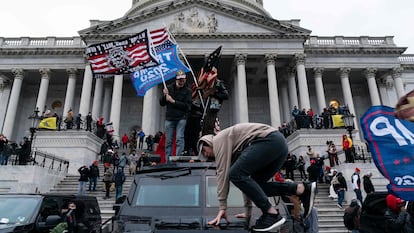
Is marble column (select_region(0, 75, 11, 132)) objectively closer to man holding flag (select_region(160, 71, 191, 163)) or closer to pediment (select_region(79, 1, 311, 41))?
pediment (select_region(79, 1, 311, 41))

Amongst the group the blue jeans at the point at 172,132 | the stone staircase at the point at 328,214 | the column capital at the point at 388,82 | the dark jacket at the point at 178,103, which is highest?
the column capital at the point at 388,82

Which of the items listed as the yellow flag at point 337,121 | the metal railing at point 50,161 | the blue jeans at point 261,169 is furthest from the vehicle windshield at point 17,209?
the yellow flag at point 337,121

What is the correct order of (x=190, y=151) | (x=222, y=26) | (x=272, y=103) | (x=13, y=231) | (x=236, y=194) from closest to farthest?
(x=236, y=194), (x=13, y=231), (x=190, y=151), (x=272, y=103), (x=222, y=26)

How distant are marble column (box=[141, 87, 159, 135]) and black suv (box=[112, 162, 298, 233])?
23552 mm

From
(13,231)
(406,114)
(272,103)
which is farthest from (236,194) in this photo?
(272,103)

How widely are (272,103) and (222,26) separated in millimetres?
10235

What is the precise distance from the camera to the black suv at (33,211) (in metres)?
5.79

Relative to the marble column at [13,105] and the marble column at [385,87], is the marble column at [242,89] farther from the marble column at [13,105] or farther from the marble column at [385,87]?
the marble column at [13,105]

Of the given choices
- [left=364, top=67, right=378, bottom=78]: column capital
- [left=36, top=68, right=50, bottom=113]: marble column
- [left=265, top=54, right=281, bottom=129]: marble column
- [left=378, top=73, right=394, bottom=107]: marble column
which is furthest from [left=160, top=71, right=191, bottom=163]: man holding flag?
[left=378, top=73, right=394, bottom=107]: marble column

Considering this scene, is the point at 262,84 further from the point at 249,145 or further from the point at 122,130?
the point at 249,145

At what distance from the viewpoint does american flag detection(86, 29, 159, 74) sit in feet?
33.2

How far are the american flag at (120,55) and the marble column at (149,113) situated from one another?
1736 cm

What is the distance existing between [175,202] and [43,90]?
1328 inches

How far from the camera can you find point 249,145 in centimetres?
310
